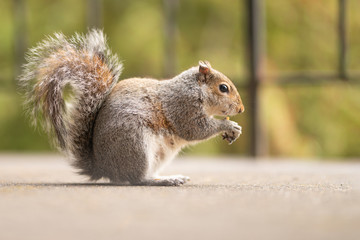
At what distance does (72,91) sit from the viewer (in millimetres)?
2709

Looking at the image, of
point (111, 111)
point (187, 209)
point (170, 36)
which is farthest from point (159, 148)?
point (170, 36)

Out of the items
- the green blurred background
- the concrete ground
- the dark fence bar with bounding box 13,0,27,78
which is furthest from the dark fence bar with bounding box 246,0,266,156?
the dark fence bar with bounding box 13,0,27,78

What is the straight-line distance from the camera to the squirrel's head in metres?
2.80

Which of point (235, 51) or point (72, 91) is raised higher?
point (72, 91)

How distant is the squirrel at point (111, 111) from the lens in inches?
100.0

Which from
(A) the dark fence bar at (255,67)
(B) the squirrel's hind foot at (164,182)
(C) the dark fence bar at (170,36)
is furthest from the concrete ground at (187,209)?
(C) the dark fence bar at (170,36)

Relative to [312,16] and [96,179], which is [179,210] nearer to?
[96,179]

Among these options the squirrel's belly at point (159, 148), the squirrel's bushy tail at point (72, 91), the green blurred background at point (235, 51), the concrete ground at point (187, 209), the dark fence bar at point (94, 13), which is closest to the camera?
the concrete ground at point (187, 209)

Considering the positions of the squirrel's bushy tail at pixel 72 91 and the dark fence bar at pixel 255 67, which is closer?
the squirrel's bushy tail at pixel 72 91

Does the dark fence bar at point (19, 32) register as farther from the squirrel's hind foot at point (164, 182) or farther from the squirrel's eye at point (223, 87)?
the squirrel's hind foot at point (164, 182)

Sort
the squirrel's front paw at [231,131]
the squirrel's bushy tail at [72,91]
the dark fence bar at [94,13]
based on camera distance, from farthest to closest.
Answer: the dark fence bar at [94,13]
the squirrel's front paw at [231,131]
the squirrel's bushy tail at [72,91]

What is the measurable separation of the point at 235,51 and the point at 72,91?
326 centimetres

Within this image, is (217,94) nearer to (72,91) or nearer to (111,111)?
(111,111)

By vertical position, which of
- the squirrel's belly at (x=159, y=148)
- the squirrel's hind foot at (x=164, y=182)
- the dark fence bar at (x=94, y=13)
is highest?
the dark fence bar at (x=94, y=13)
